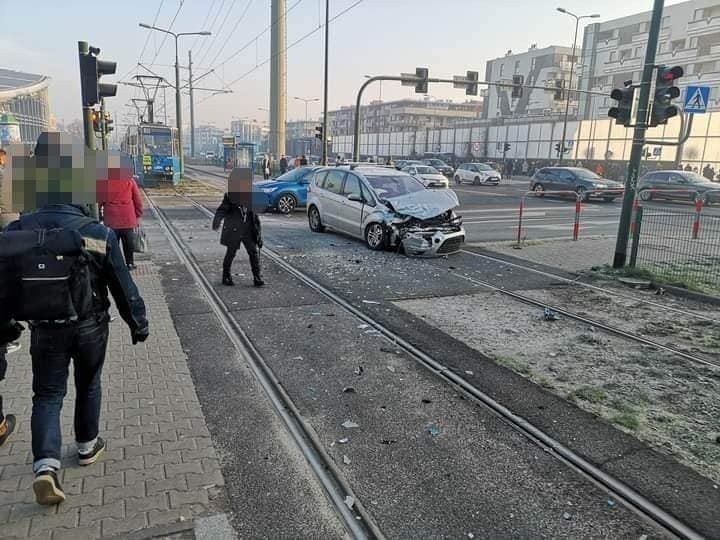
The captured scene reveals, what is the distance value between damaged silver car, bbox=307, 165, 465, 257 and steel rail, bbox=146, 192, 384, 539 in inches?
188

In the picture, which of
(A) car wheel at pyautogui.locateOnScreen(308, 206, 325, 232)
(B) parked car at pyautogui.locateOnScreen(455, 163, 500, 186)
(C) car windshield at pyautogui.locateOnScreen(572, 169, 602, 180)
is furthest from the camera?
(B) parked car at pyautogui.locateOnScreen(455, 163, 500, 186)

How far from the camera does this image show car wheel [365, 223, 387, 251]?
1155 cm

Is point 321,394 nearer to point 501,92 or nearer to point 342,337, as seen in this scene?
point 342,337

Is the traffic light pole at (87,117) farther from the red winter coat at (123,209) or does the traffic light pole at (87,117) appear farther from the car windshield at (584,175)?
the car windshield at (584,175)

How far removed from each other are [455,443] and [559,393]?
139 cm

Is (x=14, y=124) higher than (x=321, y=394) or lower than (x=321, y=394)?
higher

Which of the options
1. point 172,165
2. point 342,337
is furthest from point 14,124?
point 342,337

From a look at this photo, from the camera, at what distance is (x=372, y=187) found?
39.8 ft

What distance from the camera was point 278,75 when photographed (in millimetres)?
48188

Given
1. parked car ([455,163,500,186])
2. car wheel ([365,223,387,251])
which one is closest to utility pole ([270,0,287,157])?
parked car ([455,163,500,186])

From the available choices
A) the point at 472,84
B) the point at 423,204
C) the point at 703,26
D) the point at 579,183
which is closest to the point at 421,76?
the point at 472,84

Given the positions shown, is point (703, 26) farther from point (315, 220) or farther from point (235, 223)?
point (235, 223)

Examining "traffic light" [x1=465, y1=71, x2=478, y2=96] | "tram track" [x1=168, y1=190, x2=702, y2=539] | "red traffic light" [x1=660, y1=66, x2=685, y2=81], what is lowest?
"tram track" [x1=168, y1=190, x2=702, y2=539]

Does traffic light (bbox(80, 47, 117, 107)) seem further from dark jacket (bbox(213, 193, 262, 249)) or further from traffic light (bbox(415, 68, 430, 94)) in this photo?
traffic light (bbox(415, 68, 430, 94))
